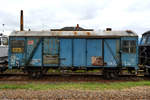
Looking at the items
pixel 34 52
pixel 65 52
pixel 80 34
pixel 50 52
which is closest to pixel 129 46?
pixel 80 34

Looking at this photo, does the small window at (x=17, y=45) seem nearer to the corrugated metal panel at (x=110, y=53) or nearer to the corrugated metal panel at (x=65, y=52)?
the corrugated metal panel at (x=65, y=52)

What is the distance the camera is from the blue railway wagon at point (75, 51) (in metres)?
9.74

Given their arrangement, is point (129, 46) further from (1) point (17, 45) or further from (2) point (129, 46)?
(1) point (17, 45)

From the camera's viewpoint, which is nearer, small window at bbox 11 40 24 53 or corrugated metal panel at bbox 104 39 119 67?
corrugated metal panel at bbox 104 39 119 67

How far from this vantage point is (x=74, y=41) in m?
9.83

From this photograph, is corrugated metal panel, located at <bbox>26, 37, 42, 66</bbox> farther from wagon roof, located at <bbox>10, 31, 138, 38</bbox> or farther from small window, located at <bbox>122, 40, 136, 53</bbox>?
small window, located at <bbox>122, 40, 136, 53</bbox>

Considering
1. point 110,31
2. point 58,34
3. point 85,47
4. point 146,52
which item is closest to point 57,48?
point 58,34

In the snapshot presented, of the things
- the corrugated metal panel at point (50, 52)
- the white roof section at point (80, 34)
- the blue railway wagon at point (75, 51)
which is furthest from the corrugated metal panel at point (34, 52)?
the white roof section at point (80, 34)

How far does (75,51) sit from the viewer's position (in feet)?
32.2

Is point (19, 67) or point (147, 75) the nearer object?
point (19, 67)

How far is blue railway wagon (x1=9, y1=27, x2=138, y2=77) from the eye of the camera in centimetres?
974

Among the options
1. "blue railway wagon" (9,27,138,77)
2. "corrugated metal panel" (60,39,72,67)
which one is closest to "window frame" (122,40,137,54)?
"blue railway wagon" (9,27,138,77)

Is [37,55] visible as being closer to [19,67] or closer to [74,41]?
[19,67]

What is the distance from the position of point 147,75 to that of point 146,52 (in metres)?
1.83
